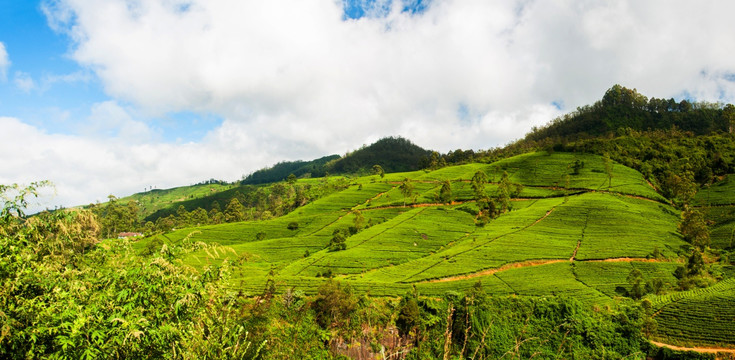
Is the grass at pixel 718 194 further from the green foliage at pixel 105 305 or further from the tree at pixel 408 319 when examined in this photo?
the green foliage at pixel 105 305

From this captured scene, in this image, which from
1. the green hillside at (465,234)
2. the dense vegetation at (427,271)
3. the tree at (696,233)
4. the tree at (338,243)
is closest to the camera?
the dense vegetation at (427,271)

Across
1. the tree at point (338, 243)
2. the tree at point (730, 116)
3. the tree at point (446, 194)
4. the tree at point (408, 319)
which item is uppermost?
the tree at point (730, 116)

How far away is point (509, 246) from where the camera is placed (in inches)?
2144

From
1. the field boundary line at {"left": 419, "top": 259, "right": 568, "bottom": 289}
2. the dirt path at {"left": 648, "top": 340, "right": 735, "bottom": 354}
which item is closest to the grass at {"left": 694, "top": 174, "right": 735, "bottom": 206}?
the field boundary line at {"left": 419, "top": 259, "right": 568, "bottom": 289}

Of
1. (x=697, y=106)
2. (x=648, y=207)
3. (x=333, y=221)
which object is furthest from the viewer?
(x=697, y=106)

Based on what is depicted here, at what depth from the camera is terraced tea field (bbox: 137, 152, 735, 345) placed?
39.6 meters

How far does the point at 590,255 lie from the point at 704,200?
156 ft

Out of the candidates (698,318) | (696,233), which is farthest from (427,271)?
(696,233)

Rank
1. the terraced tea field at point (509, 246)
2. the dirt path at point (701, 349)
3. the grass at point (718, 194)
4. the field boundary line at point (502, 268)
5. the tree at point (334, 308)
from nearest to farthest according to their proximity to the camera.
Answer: the dirt path at point (701, 349) → the tree at point (334, 308) → the terraced tea field at point (509, 246) → the field boundary line at point (502, 268) → the grass at point (718, 194)

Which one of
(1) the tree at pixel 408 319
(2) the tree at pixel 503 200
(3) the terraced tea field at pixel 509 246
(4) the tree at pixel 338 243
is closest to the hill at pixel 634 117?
(3) the terraced tea field at pixel 509 246

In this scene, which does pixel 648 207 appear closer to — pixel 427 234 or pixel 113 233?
pixel 427 234

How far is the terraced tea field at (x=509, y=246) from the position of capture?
130 feet

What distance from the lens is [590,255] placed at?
4984 centimetres

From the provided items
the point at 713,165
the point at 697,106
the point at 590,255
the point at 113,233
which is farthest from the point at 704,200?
the point at 113,233
